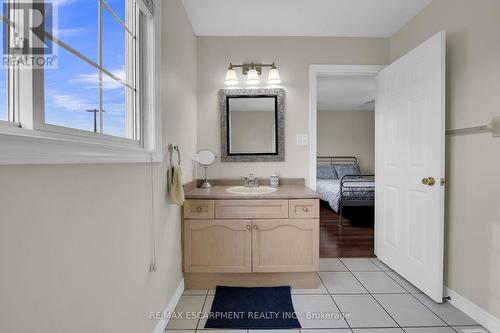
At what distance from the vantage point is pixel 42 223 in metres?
0.73

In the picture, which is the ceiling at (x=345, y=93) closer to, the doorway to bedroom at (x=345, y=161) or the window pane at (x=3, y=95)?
the doorway to bedroom at (x=345, y=161)

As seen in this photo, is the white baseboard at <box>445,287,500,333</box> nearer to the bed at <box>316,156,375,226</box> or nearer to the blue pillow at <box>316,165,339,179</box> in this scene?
the bed at <box>316,156,375,226</box>

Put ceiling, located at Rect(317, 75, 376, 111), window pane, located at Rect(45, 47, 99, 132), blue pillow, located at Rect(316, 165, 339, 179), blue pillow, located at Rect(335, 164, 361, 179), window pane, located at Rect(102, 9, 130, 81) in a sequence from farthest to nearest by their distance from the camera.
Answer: blue pillow, located at Rect(335, 164, 361, 179), blue pillow, located at Rect(316, 165, 339, 179), ceiling, located at Rect(317, 75, 376, 111), window pane, located at Rect(102, 9, 130, 81), window pane, located at Rect(45, 47, 99, 132)

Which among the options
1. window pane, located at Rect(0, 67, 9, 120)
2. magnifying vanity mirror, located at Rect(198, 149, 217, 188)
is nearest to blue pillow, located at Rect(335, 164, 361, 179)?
magnifying vanity mirror, located at Rect(198, 149, 217, 188)

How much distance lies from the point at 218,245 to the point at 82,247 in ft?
4.24

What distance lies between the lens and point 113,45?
1243mm

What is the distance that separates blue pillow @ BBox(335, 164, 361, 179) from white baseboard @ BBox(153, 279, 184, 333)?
4935 mm

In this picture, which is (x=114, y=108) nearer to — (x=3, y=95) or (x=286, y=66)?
(x=3, y=95)

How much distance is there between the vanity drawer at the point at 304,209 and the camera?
2.09 m

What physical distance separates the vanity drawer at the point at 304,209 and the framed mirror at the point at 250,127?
2.36 ft

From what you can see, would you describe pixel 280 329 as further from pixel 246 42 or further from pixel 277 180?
pixel 246 42

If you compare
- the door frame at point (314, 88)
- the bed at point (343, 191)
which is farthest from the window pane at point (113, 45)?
the bed at point (343, 191)

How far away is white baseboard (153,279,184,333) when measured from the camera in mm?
1584

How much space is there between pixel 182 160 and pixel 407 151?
190 cm
